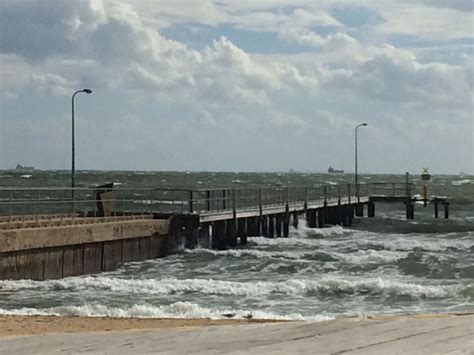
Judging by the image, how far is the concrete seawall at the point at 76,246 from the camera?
21.0 metres

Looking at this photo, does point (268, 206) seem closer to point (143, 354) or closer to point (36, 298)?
point (36, 298)

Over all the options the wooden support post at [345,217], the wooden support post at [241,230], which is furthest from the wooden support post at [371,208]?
the wooden support post at [241,230]

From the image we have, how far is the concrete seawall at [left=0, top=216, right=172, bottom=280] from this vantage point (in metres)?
21.0

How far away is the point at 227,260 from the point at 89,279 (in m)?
8.20

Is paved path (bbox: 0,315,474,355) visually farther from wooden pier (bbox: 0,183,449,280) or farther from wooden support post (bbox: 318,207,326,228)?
wooden support post (bbox: 318,207,326,228)

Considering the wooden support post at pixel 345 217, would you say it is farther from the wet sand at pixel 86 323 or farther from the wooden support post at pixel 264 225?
the wet sand at pixel 86 323

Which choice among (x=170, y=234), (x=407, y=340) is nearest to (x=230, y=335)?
(x=407, y=340)

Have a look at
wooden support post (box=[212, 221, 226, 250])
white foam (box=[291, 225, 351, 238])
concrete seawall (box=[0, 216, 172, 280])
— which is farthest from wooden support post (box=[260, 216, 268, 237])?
concrete seawall (box=[0, 216, 172, 280])

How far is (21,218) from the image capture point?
85.5 feet

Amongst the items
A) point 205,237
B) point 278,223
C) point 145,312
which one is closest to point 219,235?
point 205,237

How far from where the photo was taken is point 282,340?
4914 millimetres

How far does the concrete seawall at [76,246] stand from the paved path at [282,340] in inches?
631

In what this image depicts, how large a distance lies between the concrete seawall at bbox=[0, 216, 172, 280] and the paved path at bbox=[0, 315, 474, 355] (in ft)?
52.6

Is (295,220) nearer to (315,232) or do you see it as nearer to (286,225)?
(315,232)
